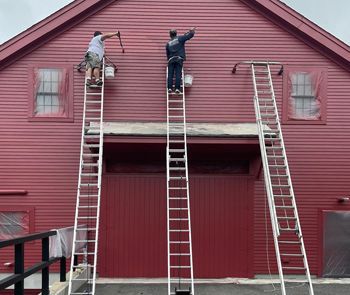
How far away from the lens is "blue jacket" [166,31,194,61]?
10719mm

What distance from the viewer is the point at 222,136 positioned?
969 centimetres

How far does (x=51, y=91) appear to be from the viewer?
11500 mm

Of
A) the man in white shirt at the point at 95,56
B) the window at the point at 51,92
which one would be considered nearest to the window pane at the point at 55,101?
the window at the point at 51,92

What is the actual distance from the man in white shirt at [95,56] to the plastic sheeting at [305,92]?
4773 millimetres

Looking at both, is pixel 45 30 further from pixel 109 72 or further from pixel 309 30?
pixel 309 30

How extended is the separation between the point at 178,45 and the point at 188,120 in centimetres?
191

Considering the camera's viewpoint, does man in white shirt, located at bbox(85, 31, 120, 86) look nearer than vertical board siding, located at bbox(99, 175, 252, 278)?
Yes

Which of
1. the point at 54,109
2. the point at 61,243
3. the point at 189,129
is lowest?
the point at 61,243

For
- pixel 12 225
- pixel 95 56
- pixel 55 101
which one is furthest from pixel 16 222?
pixel 95 56

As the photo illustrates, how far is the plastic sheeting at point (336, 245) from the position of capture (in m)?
11.1

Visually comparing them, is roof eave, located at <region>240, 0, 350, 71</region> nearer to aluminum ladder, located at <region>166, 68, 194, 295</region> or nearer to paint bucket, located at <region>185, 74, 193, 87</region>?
paint bucket, located at <region>185, 74, 193, 87</region>

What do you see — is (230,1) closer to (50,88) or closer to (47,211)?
(50,88)

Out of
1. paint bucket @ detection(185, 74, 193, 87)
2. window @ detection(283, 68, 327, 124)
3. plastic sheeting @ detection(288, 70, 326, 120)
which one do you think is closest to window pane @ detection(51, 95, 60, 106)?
paint bucket @ detection(185, 74, 193, 87)

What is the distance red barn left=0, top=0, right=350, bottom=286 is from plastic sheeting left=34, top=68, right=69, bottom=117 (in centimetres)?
3
